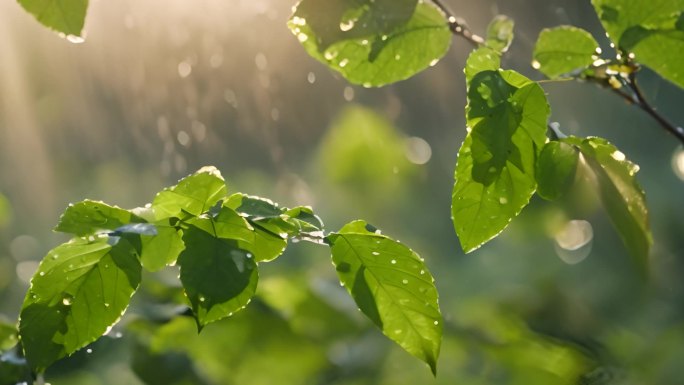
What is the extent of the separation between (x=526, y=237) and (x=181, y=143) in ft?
2.86

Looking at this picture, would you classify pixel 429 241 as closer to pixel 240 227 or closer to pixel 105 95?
pixel 105 95

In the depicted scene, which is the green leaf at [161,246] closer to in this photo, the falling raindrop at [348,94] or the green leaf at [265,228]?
the green leaf at [265,228]

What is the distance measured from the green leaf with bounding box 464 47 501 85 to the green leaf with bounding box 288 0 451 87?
4 cm

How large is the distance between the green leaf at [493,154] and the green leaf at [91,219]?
159 millimetres

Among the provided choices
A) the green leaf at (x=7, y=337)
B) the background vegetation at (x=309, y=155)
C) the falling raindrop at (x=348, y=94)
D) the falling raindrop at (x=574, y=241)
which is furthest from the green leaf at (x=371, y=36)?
the falling raindrop at (x=348, y=94)

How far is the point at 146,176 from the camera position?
182cm

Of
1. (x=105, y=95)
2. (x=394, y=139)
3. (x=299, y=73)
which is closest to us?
(x=394, y=139)

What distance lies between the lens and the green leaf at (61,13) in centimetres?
32

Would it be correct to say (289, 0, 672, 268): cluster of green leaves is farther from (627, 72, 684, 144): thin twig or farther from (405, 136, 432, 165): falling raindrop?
(405, 136, 432, 165): falling raindrop

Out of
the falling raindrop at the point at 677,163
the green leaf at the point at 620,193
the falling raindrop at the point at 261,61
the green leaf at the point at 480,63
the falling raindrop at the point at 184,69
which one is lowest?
the falling raindrop at the point at 677,163

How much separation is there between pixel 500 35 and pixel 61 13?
0.23 meters

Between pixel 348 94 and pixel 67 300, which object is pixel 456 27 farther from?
pixel 348 94

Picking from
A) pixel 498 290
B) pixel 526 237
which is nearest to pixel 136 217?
pixel 498 290

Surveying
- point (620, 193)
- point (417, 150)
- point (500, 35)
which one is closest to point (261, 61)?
point (417, 150)
